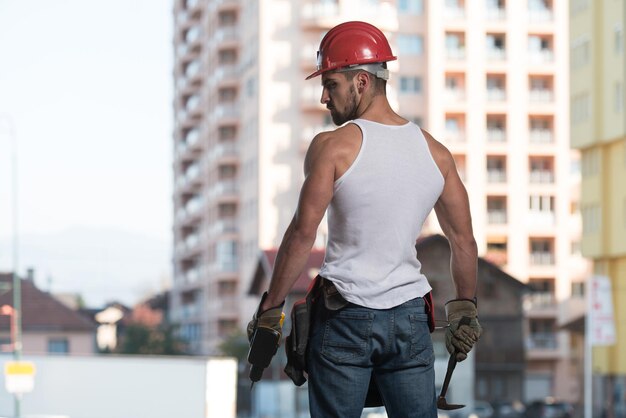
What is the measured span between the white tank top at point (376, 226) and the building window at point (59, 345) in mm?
78726

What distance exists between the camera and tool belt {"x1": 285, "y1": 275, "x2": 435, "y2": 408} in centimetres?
436

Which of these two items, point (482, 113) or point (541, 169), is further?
point (541, 169)

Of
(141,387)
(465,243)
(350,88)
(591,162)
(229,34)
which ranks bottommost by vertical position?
(141,387)

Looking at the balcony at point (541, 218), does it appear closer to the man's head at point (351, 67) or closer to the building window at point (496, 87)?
the building window at point (496, 87)

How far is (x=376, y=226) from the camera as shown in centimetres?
433

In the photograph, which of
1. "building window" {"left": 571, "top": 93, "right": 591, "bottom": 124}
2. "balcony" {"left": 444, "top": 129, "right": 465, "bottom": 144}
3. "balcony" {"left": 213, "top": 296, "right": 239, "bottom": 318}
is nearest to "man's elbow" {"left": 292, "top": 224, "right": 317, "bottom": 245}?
"building window" {"left": 571, "top": 93, "right": 591, "bottom": 124}

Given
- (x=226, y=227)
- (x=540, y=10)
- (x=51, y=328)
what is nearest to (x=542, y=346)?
(x=540, y=10)

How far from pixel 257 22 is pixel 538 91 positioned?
674 inches

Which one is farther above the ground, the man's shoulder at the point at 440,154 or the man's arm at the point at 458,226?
the man's shoulder at the point at 440,154

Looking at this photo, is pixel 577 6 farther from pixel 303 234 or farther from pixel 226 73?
pixel 303 234

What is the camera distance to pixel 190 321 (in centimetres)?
11119

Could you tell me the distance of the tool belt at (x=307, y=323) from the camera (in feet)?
14.3

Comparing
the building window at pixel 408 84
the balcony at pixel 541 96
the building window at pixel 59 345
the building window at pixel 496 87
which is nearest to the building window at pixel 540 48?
the balcony at pixel 541 96

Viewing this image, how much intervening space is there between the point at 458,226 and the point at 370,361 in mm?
563
